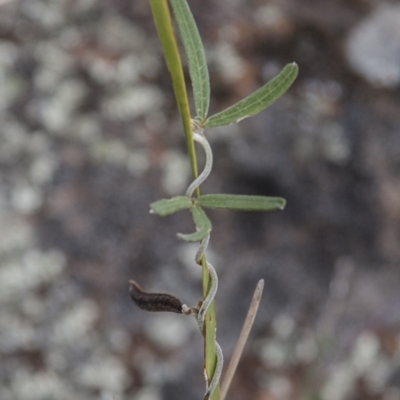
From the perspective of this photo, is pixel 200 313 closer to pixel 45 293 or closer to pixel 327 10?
pixel 45 293

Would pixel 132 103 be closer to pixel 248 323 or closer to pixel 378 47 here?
pixel 378 47

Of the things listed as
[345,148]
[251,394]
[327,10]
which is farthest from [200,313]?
[327,10]

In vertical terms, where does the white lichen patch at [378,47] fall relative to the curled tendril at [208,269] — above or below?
below

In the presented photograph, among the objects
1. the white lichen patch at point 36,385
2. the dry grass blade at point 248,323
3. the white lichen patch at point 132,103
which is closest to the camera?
the dry grass blade at point 248,323

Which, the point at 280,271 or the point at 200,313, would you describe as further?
the point at 280,271

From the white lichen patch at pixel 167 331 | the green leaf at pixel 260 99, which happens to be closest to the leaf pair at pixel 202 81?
the green leaf at pixel 260 99

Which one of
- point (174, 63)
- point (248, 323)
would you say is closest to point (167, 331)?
point (248, 323)

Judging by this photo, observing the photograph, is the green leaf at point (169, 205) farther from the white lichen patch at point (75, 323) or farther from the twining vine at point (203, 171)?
the white lichen patch at point (75, 323)
